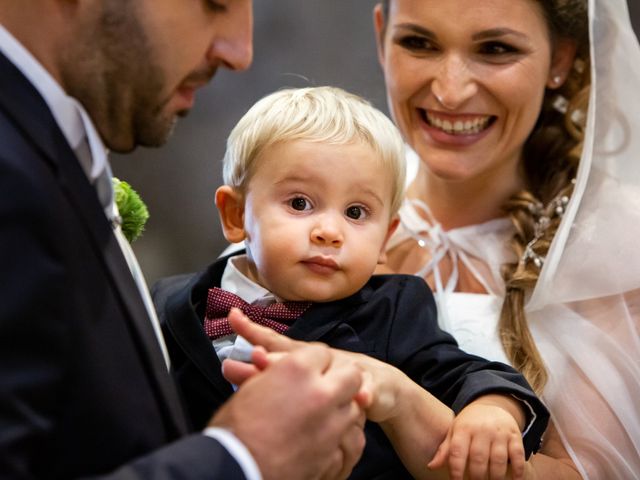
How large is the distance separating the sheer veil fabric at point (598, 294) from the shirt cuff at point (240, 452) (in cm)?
108

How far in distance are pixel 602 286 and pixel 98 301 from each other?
1348mm

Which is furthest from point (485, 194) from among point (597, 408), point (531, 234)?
point (597, 408)

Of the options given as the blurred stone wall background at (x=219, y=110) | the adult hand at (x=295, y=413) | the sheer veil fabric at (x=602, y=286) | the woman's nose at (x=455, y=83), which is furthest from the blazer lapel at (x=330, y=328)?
the blurred stone wall background at (x=219, y=110)

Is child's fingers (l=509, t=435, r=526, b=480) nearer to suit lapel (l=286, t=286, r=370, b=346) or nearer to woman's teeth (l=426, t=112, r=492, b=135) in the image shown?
suit lapel (l=286, t=286, r=370, b=346)

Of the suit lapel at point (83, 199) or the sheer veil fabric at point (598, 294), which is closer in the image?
the suit lapel at point (83, 199)

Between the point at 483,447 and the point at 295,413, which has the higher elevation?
the point at 295,413

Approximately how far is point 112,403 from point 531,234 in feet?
4.94

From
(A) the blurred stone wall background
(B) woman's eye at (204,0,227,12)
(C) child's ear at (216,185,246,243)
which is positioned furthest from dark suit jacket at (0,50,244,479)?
(A) the blurred stone wall background

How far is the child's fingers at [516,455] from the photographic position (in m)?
1.70

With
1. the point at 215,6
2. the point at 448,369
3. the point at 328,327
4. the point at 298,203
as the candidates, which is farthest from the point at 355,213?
the point at 215,6

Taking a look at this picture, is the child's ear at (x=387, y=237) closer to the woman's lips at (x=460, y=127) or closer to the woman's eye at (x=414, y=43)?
the woman's lips at (x=460, y=127)

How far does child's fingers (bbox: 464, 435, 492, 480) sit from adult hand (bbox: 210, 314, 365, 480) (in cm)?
38

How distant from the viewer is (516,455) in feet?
5.58

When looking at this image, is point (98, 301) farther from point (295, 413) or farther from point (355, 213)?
point (355, 213)
